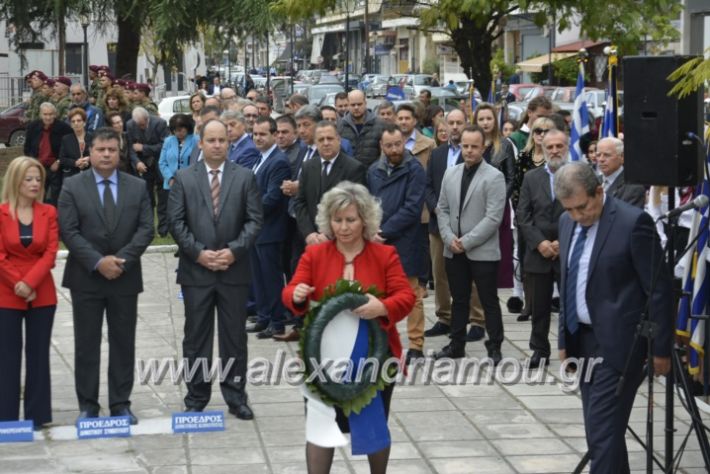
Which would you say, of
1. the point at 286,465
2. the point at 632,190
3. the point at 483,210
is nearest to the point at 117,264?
the point at 286,465

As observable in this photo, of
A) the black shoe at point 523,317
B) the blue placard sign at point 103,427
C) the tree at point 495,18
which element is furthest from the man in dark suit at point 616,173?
the tree at point 495,18

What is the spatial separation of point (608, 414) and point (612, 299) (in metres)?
0.62

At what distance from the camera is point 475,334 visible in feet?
39.3

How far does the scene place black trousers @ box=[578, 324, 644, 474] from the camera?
689 cm

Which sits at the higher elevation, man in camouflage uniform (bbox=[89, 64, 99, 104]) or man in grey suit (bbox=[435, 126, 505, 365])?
man in camouflage uniform (bbox=[89, 64, 99, 104])

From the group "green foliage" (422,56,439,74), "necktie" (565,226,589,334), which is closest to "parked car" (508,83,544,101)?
"green foliage" (422,56,439,74)

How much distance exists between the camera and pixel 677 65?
294 inches

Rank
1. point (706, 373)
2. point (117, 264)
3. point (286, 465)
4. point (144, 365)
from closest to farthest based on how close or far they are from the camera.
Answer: point (286, 465)
point (117, 264)
point (706, 373)
point (144, 365)

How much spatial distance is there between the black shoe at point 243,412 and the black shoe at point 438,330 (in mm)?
3212

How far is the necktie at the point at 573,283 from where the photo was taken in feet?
23.7

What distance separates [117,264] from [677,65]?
12.9 ft

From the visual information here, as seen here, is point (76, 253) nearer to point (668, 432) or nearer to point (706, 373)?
point (668, 432)

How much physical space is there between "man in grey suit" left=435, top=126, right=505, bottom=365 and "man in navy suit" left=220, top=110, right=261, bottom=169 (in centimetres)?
208

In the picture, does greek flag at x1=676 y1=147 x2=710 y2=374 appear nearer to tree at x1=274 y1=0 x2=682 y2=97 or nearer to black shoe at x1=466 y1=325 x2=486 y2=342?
black shoe at x1=466 y1=325 x2=486 y2=342
